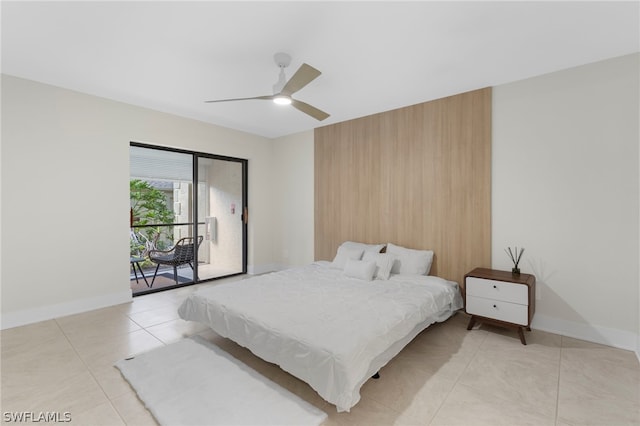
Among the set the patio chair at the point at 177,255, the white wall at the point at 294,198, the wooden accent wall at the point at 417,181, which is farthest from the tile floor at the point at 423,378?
the white wall at the point at 294,198

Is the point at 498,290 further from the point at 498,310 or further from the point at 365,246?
the point at 365,246

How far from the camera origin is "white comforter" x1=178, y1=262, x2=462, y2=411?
1.80 meters

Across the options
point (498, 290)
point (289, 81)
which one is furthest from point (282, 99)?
point (498, 290)

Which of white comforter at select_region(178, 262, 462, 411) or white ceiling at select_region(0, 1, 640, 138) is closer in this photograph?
white comforter at select_region(178, 262, 462, 411)

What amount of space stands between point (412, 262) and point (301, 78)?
249 centimetres

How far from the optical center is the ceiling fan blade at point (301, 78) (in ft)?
7.24

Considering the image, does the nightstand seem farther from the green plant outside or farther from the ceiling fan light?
the green plant outside

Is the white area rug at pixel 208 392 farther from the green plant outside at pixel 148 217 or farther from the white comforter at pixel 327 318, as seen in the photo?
the green plant outside at pixel 148 217

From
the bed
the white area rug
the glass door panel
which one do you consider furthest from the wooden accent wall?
the white area rug

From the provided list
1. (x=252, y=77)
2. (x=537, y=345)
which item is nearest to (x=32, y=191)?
(x=252, y=77)

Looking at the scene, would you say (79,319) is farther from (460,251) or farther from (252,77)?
(460,251)

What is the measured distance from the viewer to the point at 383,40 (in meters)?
2.37

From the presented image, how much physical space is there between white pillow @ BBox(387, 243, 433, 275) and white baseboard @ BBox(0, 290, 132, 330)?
361 centimetres

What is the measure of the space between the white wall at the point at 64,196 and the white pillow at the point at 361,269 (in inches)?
117
